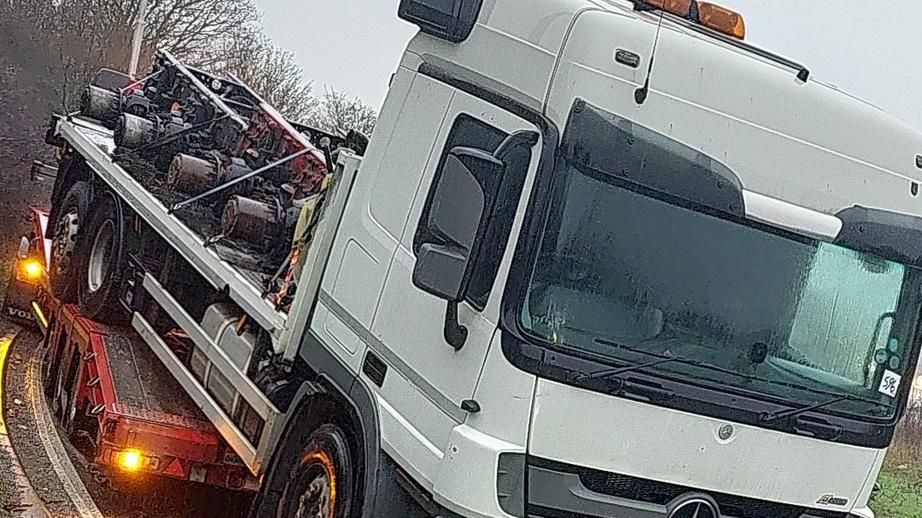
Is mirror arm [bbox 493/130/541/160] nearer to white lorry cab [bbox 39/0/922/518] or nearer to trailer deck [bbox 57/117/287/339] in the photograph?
white lorry cab [bbox 39/0/922/518]

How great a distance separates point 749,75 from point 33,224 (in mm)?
7674

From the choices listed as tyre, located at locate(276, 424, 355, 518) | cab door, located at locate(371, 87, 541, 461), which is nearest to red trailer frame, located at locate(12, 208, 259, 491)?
tyre, located at locate(276, 424, 355, 518)

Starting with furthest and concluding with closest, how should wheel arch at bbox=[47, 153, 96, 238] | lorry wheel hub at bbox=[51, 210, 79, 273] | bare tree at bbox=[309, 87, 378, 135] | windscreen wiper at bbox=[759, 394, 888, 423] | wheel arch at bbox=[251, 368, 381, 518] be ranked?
bare tree at bbox=[309, 87, 378, 135], wheel arch at bbox=[47, 153, 96, 238], lorry wheel hub at bbox=[51, 210, 79, 273], wheel arch at bbox=[251, 368, 381, 518], windscreen wiper at bbox=[759, 394, 888, 423]

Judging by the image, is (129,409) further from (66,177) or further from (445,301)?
(66,177)

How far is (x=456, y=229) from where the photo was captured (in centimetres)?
341

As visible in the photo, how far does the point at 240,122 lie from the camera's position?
751cm

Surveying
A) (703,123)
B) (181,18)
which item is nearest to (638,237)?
(703,123)

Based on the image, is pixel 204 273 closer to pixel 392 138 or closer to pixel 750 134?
pixel 392 138

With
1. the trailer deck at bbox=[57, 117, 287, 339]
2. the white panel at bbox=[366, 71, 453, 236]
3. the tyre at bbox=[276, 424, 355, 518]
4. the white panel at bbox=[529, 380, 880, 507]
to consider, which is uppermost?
the white panel at bbox=[366, 71, 453, 236]

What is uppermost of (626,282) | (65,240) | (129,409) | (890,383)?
(626,282)

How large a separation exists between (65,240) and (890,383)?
6332 millimetres

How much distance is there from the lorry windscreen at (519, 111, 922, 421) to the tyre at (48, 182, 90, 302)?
5.46m

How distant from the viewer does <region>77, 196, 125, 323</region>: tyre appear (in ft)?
23.5

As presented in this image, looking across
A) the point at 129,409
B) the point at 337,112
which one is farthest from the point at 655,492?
the point at 337,112
